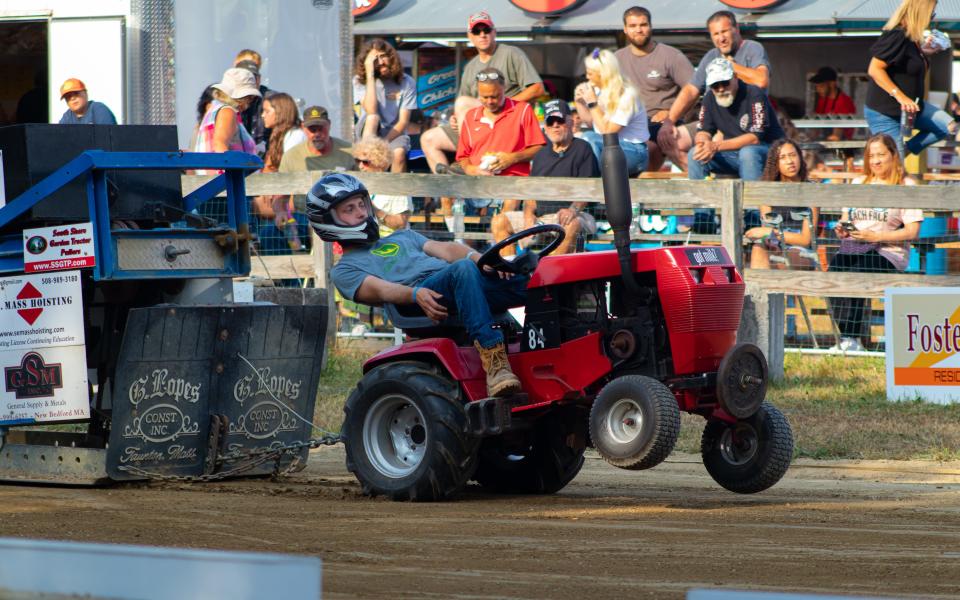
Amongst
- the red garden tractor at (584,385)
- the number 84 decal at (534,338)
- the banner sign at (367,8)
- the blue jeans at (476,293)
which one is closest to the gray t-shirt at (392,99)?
the banner sign at (367,8)

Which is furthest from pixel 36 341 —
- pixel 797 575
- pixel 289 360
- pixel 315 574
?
pixel 315 574

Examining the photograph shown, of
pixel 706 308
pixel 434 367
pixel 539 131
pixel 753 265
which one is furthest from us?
pixel 539 131

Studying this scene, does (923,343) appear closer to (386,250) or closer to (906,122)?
(906,122)

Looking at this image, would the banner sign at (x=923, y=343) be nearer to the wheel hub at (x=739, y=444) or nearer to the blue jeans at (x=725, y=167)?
the blue jeans at (x=725, y=167)

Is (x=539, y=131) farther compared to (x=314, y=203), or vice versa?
(x=539, y=131)

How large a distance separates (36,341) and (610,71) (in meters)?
7.16

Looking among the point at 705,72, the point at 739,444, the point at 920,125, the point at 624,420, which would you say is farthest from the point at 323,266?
the point at 624,420

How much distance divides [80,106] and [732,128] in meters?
5.81

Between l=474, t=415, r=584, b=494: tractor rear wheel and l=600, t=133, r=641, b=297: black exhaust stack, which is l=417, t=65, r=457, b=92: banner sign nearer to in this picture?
l=474, t=415, r=584, b=494: tractor rear wheel

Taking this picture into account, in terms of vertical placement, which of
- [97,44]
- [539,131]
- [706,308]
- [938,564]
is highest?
[97,44]

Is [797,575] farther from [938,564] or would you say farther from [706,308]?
[706,308]

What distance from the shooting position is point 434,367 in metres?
7.84

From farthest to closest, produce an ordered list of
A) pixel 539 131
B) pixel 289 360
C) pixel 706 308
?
pixel 539 131 → pixel 289 360 → pixel 706 308

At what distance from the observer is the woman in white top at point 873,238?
12.9 meters
